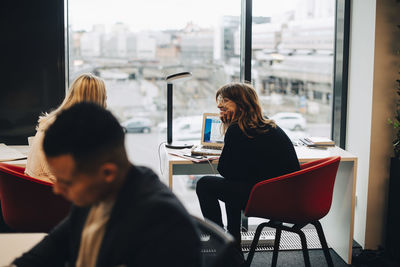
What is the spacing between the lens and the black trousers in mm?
2734

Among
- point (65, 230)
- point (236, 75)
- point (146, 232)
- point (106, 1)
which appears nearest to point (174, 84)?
point (236, 75)

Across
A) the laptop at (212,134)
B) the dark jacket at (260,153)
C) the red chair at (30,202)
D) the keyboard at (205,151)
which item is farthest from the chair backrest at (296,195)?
the red chair at (30,202)

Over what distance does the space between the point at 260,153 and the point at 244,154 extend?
0.30 feet

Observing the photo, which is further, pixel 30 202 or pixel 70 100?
pixel 70 100

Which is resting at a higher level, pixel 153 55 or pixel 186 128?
pixel 153 55

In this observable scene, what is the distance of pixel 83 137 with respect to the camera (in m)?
1.08

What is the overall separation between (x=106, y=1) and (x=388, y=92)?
7.13ft

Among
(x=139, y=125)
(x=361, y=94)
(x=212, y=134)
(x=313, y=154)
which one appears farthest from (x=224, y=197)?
(x=361, y=94)

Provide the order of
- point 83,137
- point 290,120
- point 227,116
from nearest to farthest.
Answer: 1. point 83,137
2. point 227,116
3. point 290,120

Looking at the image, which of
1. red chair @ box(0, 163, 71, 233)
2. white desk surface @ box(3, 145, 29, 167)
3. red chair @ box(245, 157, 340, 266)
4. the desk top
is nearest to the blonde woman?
red chair @ box(0, 163, 71, 233)

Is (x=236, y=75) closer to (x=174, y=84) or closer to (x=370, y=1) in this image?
(x=174, y=84)

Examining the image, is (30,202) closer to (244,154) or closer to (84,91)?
(84,91)

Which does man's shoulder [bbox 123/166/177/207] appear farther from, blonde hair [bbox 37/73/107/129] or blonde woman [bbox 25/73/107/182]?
blonde hair [bbox 37/73/107/129]

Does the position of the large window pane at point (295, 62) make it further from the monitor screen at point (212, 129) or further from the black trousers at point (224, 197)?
the black trousers at point (224, 197)
